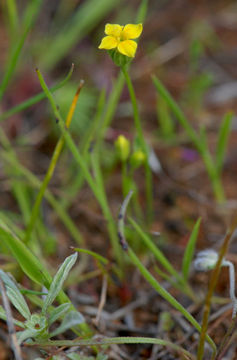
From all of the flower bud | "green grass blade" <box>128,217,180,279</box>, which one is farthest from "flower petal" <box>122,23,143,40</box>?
"green grass blade" <box>128,217,180,279</box>

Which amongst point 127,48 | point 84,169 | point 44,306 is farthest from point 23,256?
point 127,48

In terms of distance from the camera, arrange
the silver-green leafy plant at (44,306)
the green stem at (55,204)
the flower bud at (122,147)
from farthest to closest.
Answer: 1. the green stem at (55,204)
2. the flower bud at (122,147)
3. the silver-green leafy plant at (44,306)

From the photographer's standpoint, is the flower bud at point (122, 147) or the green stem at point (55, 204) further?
the green stem at point (55, 204)

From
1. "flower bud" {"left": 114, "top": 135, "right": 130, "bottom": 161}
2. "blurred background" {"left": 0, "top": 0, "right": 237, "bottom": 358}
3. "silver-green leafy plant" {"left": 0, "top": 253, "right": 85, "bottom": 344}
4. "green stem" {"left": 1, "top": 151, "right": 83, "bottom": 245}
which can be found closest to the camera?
"silver-green leafy plant" {"left": 0, "top": 253, "right": 85, "bottom": 344}

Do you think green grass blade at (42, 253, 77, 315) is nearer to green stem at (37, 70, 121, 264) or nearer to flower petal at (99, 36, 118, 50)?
green stem at (37, 70, 121, 264)

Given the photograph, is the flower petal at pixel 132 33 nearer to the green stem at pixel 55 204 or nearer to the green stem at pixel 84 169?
the green stem at pixel 84 169

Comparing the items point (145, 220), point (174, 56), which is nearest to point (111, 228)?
point (145, 220)

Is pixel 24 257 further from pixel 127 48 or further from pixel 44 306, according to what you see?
pixel 127 48

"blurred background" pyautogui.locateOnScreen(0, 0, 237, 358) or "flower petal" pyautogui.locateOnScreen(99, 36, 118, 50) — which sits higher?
"flower petal" pyautogui.locateOnScreen(99, 36, 118, 50)

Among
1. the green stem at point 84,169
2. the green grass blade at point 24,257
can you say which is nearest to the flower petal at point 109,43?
the green stem at point 84,169
